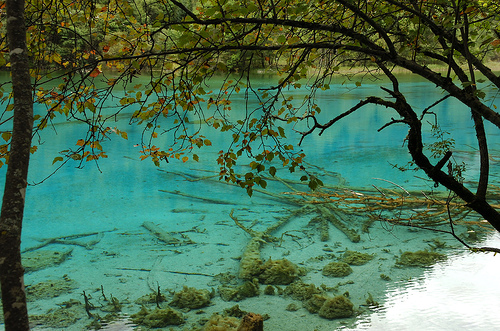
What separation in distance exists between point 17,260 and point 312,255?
148 inches

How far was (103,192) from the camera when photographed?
25.3 ft

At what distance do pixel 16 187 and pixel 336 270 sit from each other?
3.47 m

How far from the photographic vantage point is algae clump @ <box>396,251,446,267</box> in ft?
15.6

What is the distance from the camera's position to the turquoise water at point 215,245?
3.98m

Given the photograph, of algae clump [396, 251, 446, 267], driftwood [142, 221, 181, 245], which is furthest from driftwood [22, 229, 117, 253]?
algae clump [396, 251, 446, 267]

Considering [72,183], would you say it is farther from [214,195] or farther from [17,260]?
[17,260]

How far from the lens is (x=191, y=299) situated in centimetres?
407

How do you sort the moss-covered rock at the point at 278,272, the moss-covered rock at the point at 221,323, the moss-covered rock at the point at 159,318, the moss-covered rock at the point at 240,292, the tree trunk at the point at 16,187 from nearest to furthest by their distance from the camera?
1. the tree trunk at the point at 16,187
2. the moss-covered rock at the point at 221,323
3. the moss-covered rock at the point at 159,318
4. the moss-covered rock at the point at 240,292
5. the moss-covered rock at the point at 278,272

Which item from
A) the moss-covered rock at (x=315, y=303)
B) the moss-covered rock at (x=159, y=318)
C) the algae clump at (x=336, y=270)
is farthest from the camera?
the algae clump at (x=336, y=270)

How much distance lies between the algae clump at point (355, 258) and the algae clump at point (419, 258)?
32cm

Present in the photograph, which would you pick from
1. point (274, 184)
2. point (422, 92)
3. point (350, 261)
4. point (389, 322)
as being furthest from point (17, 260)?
point (422, 92)

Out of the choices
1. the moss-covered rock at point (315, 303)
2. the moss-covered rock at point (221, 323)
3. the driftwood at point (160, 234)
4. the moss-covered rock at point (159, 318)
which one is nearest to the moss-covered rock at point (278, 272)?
the moss-covered rock at point (315, 303)

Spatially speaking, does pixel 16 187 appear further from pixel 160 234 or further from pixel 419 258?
pixel 419 258

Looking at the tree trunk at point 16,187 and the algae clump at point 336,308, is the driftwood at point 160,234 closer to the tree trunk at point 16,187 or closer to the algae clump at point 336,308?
the algae clump at point 336,308
